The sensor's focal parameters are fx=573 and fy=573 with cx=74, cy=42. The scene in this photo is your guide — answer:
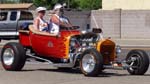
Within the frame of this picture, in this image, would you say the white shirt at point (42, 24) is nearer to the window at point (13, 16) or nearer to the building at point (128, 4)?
the window at point (13, 16)

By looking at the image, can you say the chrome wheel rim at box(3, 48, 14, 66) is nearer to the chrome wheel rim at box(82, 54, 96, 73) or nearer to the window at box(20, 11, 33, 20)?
the chrome wheel rim at box(82, 54, 96, 73)

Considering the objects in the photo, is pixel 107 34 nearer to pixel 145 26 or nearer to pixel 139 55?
pixel 145 26

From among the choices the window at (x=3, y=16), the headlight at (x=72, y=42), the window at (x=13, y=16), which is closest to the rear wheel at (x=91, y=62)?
the headlight at (x=72, y=42)

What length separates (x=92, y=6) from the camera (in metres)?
A: 92.2

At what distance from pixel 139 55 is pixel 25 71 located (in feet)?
9.73

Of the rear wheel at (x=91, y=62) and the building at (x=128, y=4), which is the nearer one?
the rear wheel at (x=91, y=62)

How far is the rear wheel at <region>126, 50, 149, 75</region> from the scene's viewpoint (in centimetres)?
1305

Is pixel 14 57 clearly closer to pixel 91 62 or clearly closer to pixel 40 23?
pixel 40 23

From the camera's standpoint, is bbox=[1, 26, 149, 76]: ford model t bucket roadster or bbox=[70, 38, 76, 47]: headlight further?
bbox=[70, 38, 76, 47]: headlight

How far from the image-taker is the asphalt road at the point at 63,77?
39.2 feet

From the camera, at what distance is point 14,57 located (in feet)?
45.9

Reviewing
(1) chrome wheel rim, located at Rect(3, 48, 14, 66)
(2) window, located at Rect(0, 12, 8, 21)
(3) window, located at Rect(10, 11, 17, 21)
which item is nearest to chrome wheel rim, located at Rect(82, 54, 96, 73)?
(1) chrome wheel rim, located at Rect(3, 48, 14, 66)

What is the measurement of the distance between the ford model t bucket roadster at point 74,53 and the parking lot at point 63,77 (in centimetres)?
23

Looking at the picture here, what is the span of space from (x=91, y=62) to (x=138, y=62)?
1.22 metres
